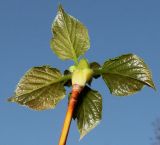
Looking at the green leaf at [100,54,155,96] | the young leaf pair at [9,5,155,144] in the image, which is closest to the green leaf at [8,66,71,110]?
the young leaf pair at [9,5,155,144]

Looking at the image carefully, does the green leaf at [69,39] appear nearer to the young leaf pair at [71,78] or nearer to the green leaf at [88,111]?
the young leaf pair at [71,78]

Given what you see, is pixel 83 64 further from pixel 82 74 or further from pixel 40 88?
pixel 40 88

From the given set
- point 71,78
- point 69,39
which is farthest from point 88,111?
point 69,39

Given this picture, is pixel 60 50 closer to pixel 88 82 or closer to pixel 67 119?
pixel 88 82

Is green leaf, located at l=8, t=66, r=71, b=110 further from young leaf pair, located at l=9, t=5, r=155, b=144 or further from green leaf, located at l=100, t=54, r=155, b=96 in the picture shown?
green leaf, located at l=100, t=54, r=155, b=96

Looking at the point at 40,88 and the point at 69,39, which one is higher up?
the point at 69,39

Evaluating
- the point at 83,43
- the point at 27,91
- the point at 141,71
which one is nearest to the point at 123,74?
the point at 141,71

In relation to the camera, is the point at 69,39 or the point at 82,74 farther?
the point at 69,39

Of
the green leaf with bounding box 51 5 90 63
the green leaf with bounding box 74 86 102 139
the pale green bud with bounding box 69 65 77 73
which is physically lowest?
the green leaf with bounding box 74 86 102 139
